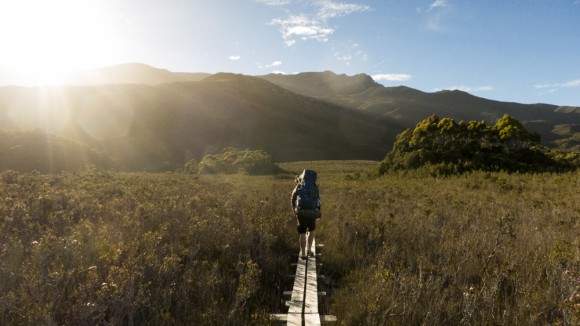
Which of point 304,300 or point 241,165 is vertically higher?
point 304,300

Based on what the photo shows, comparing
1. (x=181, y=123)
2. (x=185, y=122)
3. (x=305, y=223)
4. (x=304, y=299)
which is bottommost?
(x=304, y=299)

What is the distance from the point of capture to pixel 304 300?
4.93 meters

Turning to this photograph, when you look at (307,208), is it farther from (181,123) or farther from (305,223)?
(181,123)

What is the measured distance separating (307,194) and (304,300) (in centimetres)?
279

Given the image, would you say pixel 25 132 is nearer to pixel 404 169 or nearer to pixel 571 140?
pixel 404 169

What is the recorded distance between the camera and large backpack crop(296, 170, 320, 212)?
7.39 metres

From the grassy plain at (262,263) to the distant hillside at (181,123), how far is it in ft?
159

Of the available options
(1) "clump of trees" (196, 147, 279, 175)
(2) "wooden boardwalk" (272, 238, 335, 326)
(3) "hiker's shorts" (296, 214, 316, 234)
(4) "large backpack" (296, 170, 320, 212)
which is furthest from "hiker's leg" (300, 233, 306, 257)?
(1) "clump of trees" (196, 147, 279, 175)

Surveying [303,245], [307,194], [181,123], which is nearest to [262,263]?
[303,245]

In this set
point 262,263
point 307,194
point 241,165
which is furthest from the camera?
point 241,165

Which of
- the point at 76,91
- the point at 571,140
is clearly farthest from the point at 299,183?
the point at 571,140

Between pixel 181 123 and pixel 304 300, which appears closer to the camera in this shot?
pixel 304 300

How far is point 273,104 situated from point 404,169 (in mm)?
93001

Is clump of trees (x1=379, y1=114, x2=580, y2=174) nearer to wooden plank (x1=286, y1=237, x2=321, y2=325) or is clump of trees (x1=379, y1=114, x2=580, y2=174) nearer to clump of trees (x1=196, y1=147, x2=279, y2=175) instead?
clump of trees (x1=196, y1=147, x2=279, y2=175)
